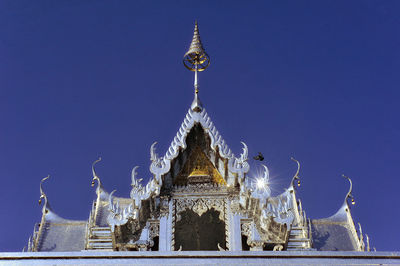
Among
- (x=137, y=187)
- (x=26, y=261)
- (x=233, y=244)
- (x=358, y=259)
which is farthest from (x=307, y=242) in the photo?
(x=26, y=261)

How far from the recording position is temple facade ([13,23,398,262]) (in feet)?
44.9

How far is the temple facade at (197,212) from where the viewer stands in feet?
44.9

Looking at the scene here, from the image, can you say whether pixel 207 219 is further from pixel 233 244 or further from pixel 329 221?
pixel 329 221

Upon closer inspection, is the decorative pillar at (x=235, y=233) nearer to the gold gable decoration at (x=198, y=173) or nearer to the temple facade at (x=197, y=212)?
the temple facade at (x=197, y=212)

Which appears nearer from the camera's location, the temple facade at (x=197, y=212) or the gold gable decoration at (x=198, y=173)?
the temple facade at (x=197, y=212)

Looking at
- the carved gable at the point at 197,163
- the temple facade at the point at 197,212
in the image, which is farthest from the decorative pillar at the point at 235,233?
the carved gable at the point at 197,163

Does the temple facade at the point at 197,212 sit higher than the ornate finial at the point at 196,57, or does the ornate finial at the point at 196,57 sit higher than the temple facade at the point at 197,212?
the ornate finial at the point at 196,57

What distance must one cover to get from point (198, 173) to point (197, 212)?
1.05 m

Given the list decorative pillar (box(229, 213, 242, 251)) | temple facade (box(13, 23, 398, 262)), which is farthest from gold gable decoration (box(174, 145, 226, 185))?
decorative pillar (box(229, 213, 242, 251))

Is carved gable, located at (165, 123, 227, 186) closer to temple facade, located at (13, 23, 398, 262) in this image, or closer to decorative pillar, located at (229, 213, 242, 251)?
temple facade, located at (13, 23, 398, 262)

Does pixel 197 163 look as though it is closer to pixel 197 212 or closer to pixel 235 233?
pixel 197 212

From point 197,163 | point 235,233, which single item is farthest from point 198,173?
point 235,233

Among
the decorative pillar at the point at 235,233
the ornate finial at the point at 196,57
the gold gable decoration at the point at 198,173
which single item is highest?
the ornate finial at the point at 196,57

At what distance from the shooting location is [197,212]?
1460 cm
